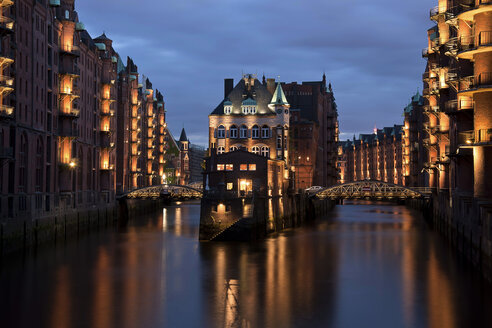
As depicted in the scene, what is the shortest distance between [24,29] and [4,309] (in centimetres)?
3641

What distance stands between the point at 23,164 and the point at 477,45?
152ft

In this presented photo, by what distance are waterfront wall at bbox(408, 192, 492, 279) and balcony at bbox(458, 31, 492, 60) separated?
10704 mm

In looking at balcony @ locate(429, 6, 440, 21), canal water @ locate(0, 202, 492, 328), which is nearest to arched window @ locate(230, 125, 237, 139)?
canal water @ locate(0, 202, 492, 328)

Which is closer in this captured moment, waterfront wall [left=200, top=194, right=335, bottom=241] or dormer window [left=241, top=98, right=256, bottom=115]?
waterfront wall [left=200, top=194, right=335, bottom=241]

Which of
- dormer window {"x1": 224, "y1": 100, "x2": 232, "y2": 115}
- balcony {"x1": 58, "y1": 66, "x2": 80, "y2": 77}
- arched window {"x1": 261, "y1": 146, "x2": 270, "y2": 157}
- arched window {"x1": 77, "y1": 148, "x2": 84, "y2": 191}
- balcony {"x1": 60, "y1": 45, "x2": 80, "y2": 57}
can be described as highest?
balcony {"x1": 60, "y1": 45, "x2": 80, "y2": 57}

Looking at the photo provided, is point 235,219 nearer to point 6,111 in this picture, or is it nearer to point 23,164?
point 23,164

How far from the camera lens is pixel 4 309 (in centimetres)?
3975

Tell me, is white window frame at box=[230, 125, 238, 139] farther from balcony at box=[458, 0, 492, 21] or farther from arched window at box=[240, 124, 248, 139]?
balcony at box=[458, 0, 492, 21]

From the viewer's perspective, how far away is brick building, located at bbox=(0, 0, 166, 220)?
62.5 m

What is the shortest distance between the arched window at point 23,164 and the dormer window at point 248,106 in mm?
46337

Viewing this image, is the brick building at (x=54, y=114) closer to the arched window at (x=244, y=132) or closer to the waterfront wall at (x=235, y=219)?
the waterfront wall at (x=235, y=219)

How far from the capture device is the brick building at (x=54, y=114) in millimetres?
62531

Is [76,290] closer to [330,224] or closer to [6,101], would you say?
[6,101]

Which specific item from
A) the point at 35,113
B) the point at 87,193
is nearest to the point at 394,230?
the point at 87,193
